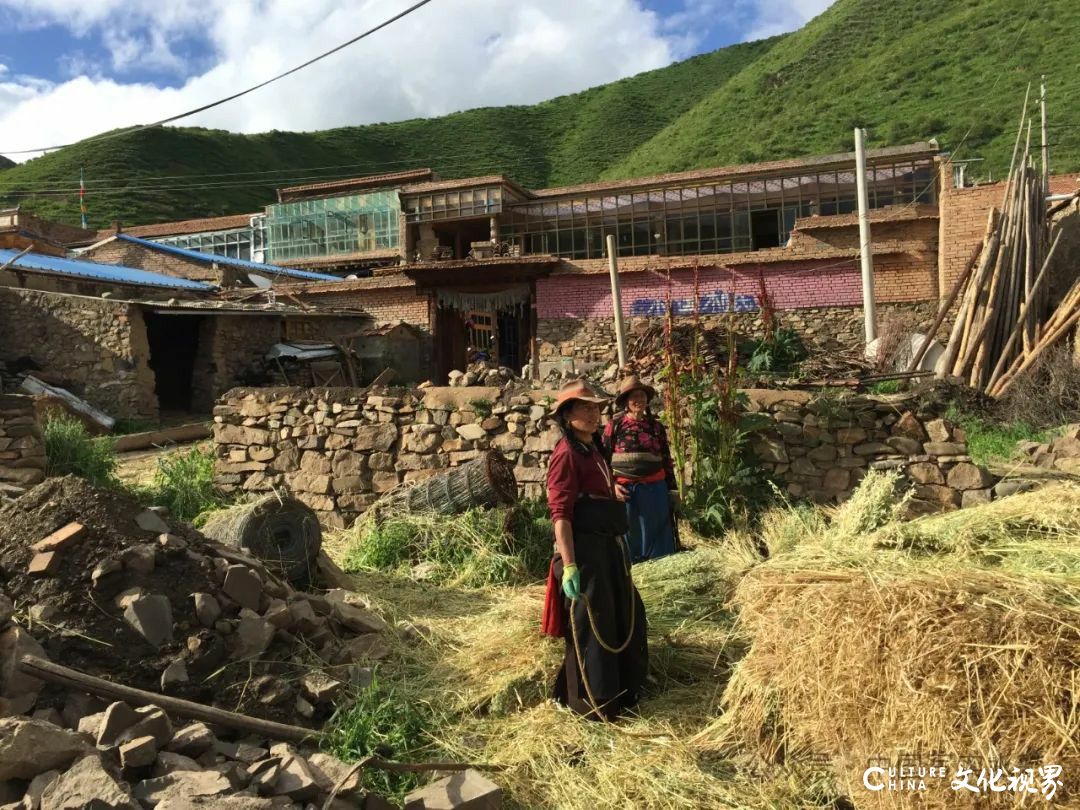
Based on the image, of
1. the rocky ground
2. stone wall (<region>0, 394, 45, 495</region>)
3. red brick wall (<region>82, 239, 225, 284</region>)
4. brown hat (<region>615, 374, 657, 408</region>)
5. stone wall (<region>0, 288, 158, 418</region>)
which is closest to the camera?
the rocky ground

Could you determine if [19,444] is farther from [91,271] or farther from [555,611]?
[91,271]

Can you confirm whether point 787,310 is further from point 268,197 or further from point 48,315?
point 268,197

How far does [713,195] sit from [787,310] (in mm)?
5620

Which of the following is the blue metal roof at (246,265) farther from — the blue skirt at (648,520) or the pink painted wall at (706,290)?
the blue skirt at (648,520)

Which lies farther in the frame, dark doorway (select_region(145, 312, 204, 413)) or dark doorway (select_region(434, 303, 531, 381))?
dark doorway (select_region(434, 303, 531, 381))

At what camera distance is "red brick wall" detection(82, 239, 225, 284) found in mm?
24797

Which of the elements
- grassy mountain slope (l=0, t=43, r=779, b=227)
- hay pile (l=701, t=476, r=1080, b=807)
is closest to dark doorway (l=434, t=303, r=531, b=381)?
hay pile (l=701, t=476, r=1080, b=807)

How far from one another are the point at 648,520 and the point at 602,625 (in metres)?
2.06

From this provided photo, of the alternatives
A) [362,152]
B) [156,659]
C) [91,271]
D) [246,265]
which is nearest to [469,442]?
[156,659]

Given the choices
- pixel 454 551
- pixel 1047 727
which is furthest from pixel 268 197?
pixel 1047 727

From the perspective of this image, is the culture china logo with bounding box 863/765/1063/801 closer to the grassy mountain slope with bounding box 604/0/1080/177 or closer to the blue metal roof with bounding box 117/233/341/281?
the blue metal roof with bounding box 117/233/341/281

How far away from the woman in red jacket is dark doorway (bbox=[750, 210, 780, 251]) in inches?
725

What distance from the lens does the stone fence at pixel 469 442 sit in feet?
20.5

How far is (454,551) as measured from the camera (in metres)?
6.08
